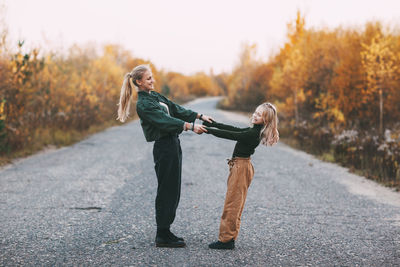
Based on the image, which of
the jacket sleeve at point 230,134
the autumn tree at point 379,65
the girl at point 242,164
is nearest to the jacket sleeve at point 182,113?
the girl at point 242,164

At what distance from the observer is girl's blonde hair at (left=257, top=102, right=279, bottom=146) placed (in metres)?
3.31

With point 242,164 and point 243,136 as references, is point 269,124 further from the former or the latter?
point 242,164

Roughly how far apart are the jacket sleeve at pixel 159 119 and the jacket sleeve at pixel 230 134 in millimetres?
293

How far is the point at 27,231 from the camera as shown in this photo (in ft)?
12.7

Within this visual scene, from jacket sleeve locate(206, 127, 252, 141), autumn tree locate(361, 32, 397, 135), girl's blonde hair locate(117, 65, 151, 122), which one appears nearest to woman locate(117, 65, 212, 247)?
girl's blonde hair locate(117, 65, 151, 122)

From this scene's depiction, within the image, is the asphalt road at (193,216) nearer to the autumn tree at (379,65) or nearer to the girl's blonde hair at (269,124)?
the girl's blonde hair at (269,124)

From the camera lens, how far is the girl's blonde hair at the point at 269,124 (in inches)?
130

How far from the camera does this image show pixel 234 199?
11.2ft

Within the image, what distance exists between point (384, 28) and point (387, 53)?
2.26 meters

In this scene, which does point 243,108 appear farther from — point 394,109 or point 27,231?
point 27,231

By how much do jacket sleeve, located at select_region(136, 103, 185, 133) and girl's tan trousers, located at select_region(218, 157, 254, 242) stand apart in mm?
693

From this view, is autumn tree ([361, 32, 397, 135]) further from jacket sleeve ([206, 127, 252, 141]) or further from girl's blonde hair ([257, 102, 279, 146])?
jacket sleeve ([206, 127, 252, 141])

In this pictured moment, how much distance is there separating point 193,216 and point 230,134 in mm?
1703

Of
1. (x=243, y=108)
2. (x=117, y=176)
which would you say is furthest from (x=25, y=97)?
(x=243, y=108)
